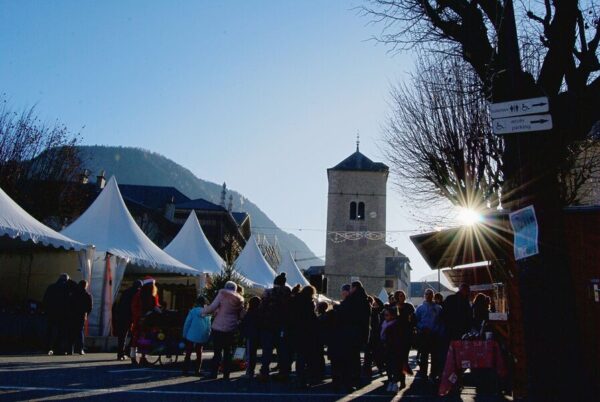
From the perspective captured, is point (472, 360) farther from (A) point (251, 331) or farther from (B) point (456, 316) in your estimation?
(A) point (251, 331)

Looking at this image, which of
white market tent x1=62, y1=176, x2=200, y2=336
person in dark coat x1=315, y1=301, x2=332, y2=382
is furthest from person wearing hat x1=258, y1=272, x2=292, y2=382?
white market tent x1=62, y1=176, x2=200, y2=336

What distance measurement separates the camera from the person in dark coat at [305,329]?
32.1ft

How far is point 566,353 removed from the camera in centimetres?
531

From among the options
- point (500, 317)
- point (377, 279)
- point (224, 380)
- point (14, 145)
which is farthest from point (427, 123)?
point (377, 279)

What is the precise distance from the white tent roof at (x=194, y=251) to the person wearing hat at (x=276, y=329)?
10019 mm

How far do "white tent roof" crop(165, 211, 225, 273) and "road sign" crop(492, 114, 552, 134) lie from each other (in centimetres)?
1557

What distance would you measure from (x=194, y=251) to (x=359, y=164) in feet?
155

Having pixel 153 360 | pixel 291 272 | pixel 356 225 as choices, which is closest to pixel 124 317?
pixel 153 360

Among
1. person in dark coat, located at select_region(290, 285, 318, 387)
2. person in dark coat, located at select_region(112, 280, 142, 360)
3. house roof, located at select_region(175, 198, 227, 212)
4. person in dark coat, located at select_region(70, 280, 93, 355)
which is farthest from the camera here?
house roof, located at select_region(175, 198, 227, 212)

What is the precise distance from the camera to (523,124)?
5.87 metres

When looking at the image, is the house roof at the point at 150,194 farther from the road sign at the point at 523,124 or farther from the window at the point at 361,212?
the road sign at the point at 523,124

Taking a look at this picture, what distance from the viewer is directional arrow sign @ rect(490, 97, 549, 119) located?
229 inches

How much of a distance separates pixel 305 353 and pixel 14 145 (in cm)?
2428

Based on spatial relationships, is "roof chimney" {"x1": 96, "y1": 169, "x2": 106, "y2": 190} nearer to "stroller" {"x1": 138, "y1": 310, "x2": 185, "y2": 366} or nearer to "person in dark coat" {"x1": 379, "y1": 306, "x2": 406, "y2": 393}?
"stroller" {"x1": 138, "y1": 310, "x2": 185, "y2": 366}
